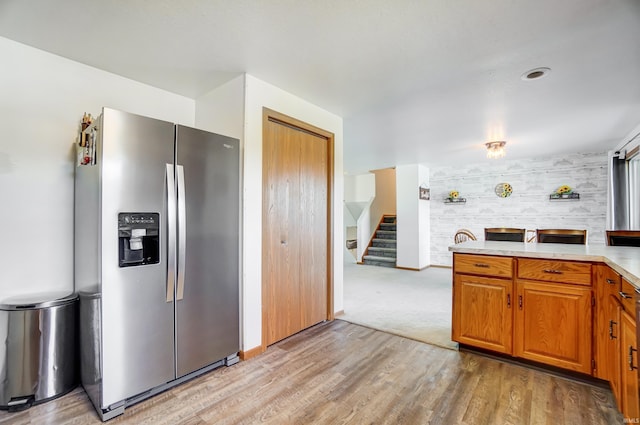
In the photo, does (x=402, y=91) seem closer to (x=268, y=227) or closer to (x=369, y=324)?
(x=268, y=227)

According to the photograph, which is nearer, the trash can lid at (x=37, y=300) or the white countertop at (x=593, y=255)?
the white countertop at (x=593, y=255)

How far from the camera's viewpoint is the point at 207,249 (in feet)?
7.32

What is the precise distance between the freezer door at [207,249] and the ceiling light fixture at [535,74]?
8.20 feet

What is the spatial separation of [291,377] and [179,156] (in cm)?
180

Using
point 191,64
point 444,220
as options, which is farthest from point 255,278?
point 444,220

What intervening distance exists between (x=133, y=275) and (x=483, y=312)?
2.64m

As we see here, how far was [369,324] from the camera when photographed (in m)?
3.30

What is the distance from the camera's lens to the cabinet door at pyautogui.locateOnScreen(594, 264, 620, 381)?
6.13 ft

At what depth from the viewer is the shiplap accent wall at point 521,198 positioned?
17.4ft

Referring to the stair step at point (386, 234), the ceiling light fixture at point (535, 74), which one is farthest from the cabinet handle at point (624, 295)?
the stair step at point (386, 234)

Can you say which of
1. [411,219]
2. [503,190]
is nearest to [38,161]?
[411,219]

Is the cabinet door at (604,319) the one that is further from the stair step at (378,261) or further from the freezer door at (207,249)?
the stair step at (378,261)

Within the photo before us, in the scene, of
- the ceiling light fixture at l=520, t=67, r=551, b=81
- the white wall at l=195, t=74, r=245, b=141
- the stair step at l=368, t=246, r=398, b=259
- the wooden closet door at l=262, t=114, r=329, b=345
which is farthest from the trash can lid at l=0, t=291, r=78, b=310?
the stair step at l=368, t=246, r=398, b=259

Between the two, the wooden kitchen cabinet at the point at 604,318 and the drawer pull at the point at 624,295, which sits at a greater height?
the drawer pull at the point at 624,295
